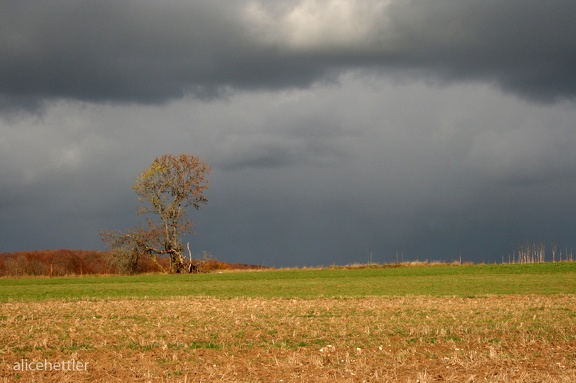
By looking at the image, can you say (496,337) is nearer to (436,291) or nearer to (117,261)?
(436,291)

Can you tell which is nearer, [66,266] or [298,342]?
[298,342]

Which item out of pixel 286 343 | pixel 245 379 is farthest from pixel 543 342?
pixel 245 379

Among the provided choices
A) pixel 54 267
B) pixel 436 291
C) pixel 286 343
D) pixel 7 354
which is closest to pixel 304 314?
pixel 286 343

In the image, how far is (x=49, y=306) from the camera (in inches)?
1319

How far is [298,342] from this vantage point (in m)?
21.2

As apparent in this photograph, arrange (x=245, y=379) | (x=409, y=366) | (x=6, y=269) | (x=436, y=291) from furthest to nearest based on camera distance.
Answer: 1. (x=6, y=269)
2. (x=436, y=291)
3. (x=409, y=366)
4. (x=245, y=379)

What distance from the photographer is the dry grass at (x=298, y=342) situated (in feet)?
55.0

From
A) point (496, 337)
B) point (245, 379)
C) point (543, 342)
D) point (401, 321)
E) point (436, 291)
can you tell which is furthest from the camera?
point (436, 291)

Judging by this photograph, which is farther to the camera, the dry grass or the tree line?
the tree line

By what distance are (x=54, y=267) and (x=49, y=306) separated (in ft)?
203

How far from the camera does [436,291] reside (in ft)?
143

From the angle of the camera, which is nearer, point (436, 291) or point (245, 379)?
point (245, 379)

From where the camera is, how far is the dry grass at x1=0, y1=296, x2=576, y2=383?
55.0 ft

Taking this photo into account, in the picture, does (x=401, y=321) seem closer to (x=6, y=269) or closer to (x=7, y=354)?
(x=7, y=354)
